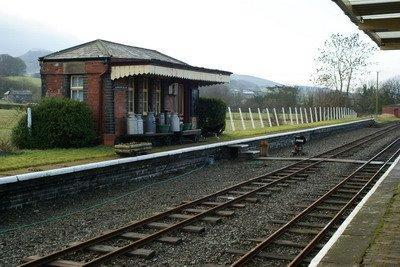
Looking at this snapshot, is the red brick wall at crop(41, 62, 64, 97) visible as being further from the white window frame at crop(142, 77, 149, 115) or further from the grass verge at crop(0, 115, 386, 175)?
the grass verge at crop(0, 115, 386, 175)

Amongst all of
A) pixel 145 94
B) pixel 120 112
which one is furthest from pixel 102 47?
pixel 120 112

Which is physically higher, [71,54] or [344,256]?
[71,54]

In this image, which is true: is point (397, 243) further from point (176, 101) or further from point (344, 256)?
point (176, 101)

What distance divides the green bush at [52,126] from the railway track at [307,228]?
8.87 m

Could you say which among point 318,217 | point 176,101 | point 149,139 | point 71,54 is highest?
point 71,54

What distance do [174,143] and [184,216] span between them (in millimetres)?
10443

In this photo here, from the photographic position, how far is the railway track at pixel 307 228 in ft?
22.0

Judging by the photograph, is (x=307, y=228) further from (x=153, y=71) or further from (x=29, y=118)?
(x=29, y=118)

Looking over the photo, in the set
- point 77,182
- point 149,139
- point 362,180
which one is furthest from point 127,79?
point 362,180

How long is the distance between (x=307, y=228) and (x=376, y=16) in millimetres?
4257

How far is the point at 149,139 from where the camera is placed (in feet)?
58.5

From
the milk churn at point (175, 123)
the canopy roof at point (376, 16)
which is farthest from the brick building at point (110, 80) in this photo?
the canopy roof at point (376, 16)

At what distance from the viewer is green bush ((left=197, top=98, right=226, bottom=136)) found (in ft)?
79.2

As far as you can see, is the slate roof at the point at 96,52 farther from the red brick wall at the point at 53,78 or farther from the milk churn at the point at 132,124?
the milk churn at the point at 132,124
